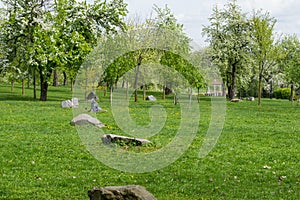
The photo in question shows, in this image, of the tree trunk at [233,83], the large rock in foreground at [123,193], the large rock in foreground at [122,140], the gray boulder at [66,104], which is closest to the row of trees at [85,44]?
the gray boulder at [66,104]

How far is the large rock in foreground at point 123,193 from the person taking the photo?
24.5 ft

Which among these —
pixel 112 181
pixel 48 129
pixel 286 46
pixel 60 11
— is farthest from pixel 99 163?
pixel 286 46

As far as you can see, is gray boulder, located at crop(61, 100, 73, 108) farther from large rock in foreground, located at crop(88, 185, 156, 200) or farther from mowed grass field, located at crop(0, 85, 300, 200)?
large rock in foreground, located at crop(88, 185, 156, 200)

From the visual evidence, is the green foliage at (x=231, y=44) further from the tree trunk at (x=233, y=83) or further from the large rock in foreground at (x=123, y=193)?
the large rock in foreground at (x=123, y=193)

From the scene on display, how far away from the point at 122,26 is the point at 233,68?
68.4 feet

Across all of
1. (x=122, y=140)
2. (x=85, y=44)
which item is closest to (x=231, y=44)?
(x=85, y=44)

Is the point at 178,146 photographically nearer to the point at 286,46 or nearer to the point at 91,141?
the point at 91,141

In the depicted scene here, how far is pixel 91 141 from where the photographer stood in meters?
16.3

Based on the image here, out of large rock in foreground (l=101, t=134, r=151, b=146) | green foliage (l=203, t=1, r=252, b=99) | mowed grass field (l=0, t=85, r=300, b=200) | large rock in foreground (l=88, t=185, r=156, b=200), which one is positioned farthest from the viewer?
green foliage (l=203, t=1, r=252, b=99)

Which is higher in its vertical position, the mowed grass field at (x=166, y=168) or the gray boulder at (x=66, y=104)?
the gray boulder at (x=66, y=104)

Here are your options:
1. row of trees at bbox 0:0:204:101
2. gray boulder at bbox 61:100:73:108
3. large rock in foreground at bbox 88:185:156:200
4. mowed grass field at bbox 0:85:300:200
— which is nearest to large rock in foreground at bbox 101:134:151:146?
mowed grass field at bbox 0:85:300:200

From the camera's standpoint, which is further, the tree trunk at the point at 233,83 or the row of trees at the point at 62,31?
the tree trunk at the point at 233,83

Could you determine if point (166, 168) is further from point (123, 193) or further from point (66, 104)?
point (66, 104)

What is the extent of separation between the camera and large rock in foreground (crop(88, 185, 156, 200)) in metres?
7.48
